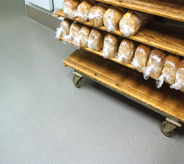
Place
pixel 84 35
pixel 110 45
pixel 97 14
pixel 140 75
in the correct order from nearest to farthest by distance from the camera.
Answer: pixel 97 14, pixel 110 45, pixel 84 35, pixel 140 75

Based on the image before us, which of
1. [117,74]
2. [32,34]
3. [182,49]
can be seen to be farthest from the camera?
[32,34]

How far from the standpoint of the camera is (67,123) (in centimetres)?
201

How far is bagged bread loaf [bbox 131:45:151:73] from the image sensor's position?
5.34 feet

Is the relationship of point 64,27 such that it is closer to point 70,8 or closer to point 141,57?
point 70,8

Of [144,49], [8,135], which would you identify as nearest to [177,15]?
[144,49]

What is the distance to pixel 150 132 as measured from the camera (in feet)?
6.34

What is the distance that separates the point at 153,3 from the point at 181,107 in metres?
0.93

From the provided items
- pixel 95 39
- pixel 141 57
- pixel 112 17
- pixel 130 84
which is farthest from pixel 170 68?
pixel 95 39

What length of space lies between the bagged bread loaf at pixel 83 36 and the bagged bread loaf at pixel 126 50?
0.39 meters

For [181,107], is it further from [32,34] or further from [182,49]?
[32,34]

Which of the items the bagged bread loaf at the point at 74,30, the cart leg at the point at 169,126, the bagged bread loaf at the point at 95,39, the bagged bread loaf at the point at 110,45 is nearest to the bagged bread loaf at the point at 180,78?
the cart leg at the point at 169,126

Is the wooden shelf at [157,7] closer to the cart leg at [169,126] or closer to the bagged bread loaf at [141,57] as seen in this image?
the bagged bread loaf at [141,57]

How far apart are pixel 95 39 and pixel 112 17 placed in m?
0.30

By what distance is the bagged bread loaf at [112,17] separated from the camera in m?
1.62
